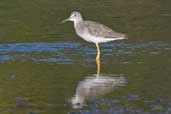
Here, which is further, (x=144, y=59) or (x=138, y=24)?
(x=138, y=24)

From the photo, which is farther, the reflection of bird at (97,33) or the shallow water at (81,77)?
the reflection of bird at (97,33)

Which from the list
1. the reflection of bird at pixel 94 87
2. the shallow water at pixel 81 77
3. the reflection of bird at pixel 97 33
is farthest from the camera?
the reflection of bird at pixel 97 33

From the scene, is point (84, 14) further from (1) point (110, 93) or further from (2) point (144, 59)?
(1) point (110, 93)

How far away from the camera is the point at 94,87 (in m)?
14.1

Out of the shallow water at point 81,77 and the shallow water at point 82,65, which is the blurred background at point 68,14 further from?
the shallow water at point 81,77

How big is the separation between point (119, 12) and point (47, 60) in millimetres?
7894

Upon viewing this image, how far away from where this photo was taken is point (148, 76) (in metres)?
14.9

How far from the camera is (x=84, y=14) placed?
2381 cm

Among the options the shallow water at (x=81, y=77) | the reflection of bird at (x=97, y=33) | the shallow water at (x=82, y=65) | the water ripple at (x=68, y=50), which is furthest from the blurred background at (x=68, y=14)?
the reflection of bird at (x=97, y=33)

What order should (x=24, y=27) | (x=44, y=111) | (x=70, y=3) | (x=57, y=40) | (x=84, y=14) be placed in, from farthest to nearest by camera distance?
(x=70, y=3)
(x=84, y=14)
(x=24, y=27)
(x=57, y=40)
(x=44, y=111)

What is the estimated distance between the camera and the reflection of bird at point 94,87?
522 inches

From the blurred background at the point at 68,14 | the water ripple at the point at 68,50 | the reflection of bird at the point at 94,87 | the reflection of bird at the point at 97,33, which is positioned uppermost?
the reflection of bird at the point at 97,33

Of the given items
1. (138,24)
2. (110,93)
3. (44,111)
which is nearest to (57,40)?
(138,24)

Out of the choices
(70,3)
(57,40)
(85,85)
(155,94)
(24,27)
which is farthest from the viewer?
(70,3)
